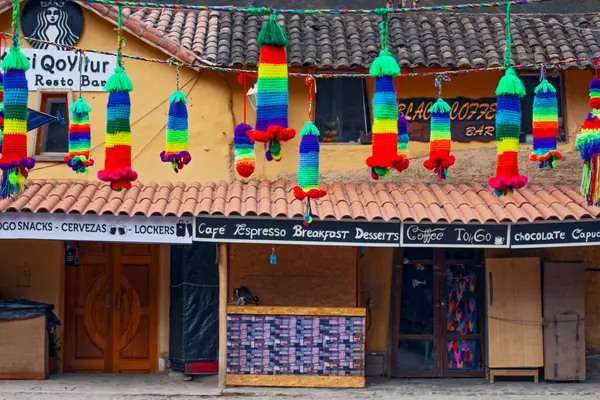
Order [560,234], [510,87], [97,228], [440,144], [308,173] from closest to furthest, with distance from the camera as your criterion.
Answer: [510,87] → [308,173] → [440,144] → [97,228] → [560,234]

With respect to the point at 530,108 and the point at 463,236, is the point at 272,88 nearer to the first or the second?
the point at 463,236

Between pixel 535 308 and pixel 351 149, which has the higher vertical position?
pixel 351 149

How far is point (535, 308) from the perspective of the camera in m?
16.7

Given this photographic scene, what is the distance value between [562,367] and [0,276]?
887cm

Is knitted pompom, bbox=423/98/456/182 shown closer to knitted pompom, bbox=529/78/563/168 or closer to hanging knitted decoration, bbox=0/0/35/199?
knitted pompom, bbox=529/78/563/168

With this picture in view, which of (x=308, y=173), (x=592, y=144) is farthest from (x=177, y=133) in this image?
(x=592, y=144)

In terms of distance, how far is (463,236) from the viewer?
1532 centimetres

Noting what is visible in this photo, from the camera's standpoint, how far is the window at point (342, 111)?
1689 cm

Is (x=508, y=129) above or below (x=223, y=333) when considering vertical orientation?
above

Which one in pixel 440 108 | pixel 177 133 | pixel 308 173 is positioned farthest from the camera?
pixel 177 133

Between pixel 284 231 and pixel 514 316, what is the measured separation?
13.4ft

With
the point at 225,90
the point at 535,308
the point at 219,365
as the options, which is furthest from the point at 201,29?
the point at 535,308

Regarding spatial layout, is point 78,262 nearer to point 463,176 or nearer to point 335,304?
point 335,304

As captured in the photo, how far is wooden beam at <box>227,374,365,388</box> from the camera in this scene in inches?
617
